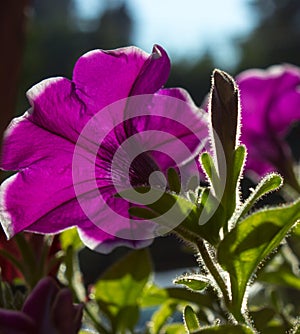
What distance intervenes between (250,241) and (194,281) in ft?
0.17

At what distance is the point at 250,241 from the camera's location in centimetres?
36

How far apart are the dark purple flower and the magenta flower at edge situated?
1.51 feet

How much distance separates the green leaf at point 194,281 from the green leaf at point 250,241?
19 mm

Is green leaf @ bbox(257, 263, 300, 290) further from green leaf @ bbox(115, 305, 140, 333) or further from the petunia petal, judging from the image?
the petunia petal

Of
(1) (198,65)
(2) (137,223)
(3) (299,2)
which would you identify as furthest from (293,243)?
(3) (299,2)

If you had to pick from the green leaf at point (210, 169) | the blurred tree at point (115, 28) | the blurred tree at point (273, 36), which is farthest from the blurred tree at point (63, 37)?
the green leaf at point (210, 169)

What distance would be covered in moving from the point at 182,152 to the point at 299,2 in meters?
13.8

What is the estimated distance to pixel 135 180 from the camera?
1.49 ft

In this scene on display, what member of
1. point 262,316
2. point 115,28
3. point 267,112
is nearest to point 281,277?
point 262,316

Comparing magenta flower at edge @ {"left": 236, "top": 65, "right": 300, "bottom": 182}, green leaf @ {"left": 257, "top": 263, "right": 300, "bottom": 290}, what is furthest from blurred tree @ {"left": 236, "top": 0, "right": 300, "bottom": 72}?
green leaf @ {"left": 257, "top": 263, "right": 300, "bottom": 290}

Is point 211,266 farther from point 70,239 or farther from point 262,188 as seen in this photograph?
point 70,239

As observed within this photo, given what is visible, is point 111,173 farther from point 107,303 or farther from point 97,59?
point 107,303

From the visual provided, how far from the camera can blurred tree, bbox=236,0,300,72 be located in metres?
10.2

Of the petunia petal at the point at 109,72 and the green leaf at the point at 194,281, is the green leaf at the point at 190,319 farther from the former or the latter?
the petunia petal at the point at 109,72
